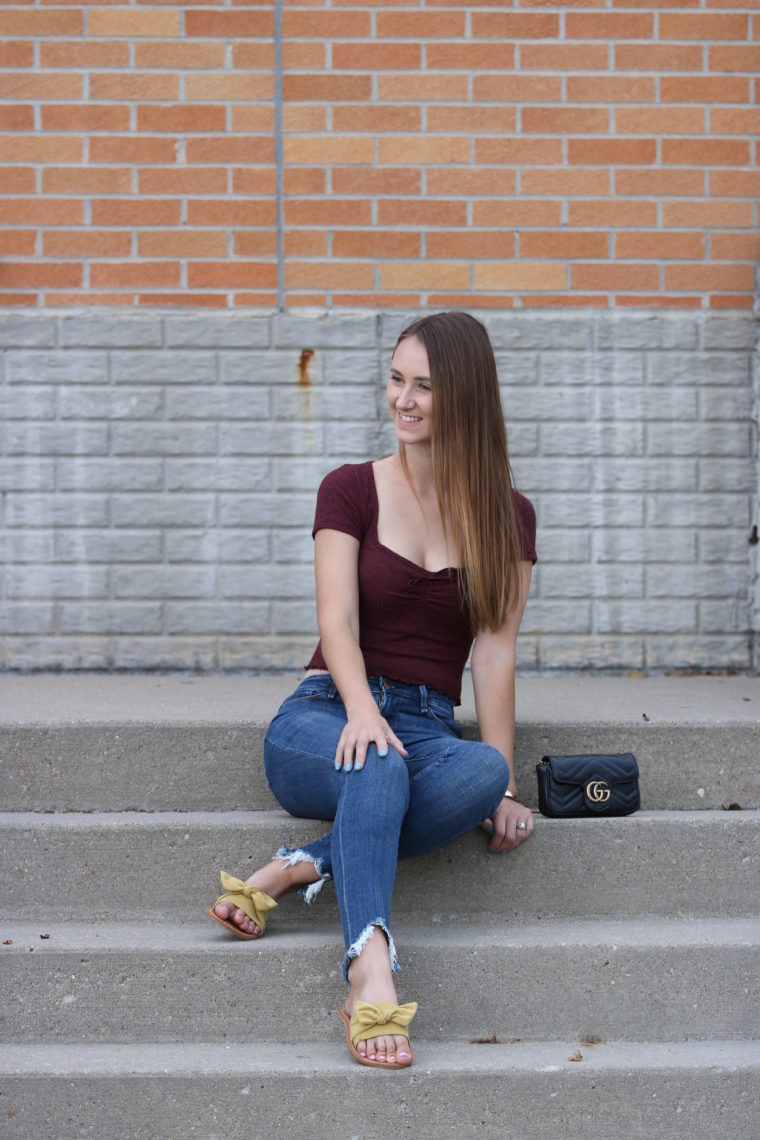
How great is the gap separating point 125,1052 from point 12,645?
2069mm

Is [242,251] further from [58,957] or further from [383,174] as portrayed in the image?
[58,957]

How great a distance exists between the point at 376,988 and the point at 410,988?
0.28m

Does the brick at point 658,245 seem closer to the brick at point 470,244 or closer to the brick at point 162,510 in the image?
the brick at point 470,244

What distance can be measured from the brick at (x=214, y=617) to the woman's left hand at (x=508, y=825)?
1696mm

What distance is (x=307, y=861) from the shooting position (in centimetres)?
263

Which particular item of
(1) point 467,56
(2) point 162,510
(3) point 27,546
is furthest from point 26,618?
(1) point 467,56

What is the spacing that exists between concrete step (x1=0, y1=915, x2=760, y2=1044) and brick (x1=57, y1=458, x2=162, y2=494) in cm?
197

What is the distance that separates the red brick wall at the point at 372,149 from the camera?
166 inches

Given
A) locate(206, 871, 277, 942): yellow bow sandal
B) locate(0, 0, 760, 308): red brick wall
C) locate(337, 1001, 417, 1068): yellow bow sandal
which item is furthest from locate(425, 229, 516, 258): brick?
locate(337, 1001, 417, 1068): yellow bow sandal

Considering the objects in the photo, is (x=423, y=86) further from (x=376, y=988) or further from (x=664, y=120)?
(x=376, y=988)

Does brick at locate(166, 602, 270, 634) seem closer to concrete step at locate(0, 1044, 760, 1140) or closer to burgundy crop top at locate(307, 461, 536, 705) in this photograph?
burgundy crop top at locate(307, 461, 536, 705)

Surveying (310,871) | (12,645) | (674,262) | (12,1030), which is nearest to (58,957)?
(12,1030)

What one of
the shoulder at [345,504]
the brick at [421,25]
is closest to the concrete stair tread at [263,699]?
the shoulder at [345,504]

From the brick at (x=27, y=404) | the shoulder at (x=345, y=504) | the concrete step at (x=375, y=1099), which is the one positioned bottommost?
the concrete step at (x=375, y=1099)
